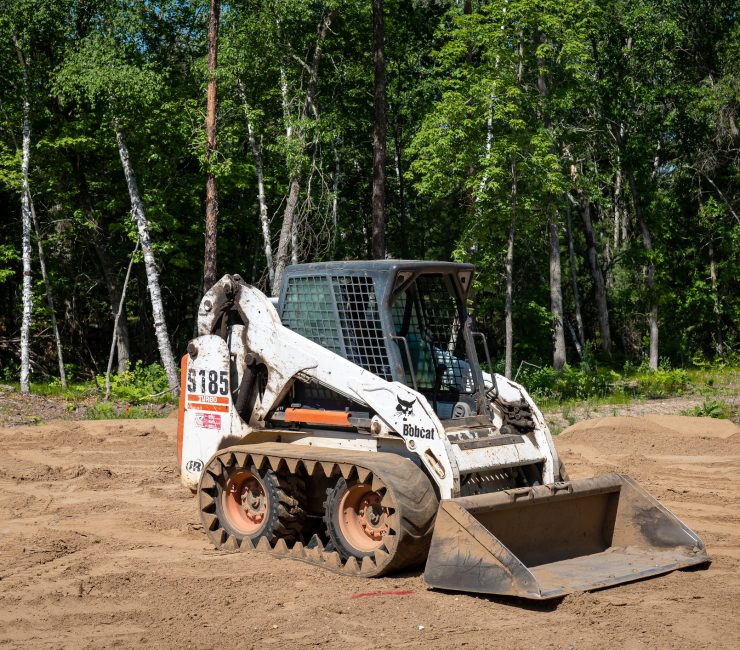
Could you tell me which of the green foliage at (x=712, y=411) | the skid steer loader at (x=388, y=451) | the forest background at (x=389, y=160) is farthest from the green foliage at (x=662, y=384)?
the skid steer loader at (x=388, y=451)

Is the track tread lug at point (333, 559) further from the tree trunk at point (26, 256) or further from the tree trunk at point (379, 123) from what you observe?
the tree trunk at point (26, 256)

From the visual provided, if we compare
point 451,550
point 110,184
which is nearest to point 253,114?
point 110,184

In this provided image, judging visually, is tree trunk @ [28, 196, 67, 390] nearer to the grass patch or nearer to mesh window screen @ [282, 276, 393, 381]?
the grass patch

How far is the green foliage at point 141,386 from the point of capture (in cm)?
2281

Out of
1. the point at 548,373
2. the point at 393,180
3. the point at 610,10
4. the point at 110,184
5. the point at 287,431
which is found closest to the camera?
the point at 287,431

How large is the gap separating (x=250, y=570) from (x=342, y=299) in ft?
7.94

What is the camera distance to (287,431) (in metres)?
9.03

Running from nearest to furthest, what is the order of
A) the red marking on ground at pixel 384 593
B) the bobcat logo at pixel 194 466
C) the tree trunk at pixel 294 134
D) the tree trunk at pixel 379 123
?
the red marking on ground at pixel 384 593 < the bobcat logo at pixel 194 466 < the tree trunk at pixel 379 123 < the tree trunk at pixel 294 134

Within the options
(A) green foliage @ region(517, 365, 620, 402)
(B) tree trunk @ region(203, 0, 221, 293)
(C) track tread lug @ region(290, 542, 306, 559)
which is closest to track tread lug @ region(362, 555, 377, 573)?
(C) track tread lug @ region(290, 542, 306, 559)

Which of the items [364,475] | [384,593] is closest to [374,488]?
[364,475]

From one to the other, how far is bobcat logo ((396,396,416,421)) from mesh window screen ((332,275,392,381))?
417mm

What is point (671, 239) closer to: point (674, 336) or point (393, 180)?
point (674, 336)

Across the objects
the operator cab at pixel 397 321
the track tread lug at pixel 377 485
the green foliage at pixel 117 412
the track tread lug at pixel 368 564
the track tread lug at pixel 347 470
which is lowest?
the green foliage at pixel 117 412

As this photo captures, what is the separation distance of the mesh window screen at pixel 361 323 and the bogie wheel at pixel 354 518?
3.22ft
